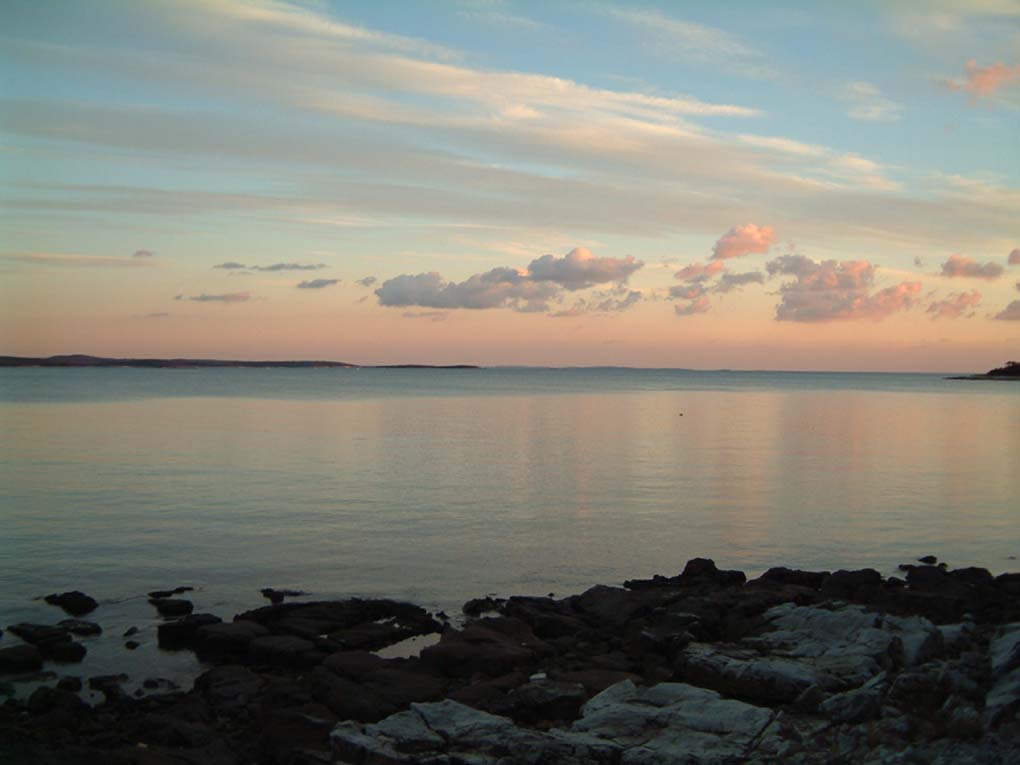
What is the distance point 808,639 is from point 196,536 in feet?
57.5

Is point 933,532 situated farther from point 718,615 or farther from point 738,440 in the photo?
point 738,440

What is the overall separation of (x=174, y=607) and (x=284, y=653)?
4149mm

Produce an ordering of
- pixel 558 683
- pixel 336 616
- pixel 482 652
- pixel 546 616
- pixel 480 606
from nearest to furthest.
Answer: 1. pixel 558 683
2. pixel 482 652
3. pixel 546 616
4. pixel 336 616
5. pixel 480 606

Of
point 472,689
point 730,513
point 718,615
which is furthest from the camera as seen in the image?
point 730,513

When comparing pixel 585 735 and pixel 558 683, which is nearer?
pixel 585 735

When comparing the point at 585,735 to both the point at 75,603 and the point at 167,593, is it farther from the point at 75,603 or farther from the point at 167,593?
the point at 75,603

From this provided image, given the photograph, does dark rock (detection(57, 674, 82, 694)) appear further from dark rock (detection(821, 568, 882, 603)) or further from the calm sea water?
dark rock (detection(821, 568, 882, 603))

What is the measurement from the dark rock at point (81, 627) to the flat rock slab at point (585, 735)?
7918mm

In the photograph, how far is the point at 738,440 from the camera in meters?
57.6

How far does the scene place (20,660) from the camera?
48.4ft

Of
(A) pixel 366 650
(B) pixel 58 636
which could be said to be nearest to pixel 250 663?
(A) pixel 366 650

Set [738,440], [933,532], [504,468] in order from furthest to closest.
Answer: [738,440] → [504,468] → [933,532]

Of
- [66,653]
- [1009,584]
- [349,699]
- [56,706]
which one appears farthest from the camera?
[1009,584]

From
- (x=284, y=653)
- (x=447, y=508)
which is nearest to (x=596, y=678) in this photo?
(x=284, y=653)
